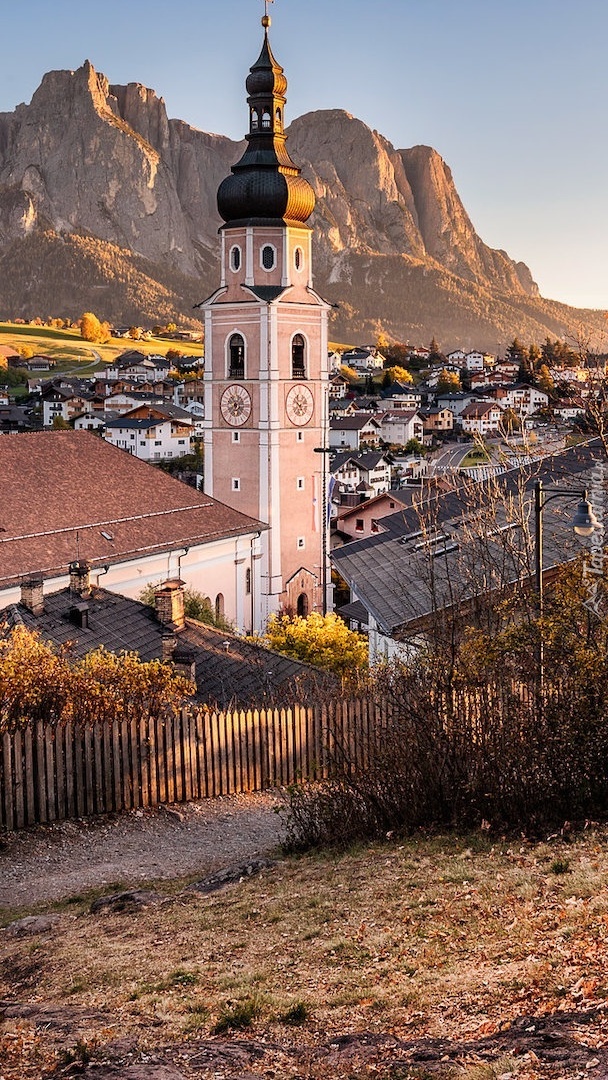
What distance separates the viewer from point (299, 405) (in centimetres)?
4338

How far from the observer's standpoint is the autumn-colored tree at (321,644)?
28.7 meters

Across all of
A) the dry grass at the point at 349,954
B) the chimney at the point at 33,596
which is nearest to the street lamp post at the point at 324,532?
→ the chimney at the point at 33,596

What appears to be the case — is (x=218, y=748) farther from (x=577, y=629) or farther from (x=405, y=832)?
(x=577, y=629)

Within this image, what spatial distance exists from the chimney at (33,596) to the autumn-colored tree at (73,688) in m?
4.81

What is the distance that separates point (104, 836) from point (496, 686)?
5.88m

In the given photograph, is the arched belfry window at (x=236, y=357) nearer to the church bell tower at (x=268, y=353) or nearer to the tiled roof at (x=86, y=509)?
the church bell tower at (x=268, y=353)

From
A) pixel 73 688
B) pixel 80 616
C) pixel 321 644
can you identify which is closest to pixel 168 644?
pixel 80 616

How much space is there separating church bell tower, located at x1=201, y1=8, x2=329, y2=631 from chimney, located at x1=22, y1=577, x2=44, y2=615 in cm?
2023

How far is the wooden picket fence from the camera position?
14602mm

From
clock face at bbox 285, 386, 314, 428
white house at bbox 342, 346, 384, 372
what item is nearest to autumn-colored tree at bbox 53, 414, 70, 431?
clock face at bbox 285, 386, 314, 428

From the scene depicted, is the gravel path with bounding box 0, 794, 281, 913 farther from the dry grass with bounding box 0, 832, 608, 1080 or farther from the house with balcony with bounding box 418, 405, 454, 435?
the house with balcony with bounding box 418, 405, 454, 435

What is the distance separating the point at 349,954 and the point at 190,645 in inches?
541

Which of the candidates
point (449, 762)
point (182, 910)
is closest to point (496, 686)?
point (449, 762)

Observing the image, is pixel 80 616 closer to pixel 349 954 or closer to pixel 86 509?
pixel 86 509
